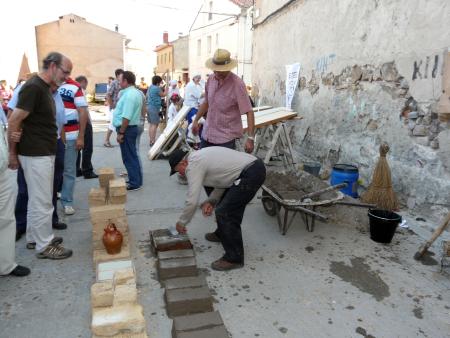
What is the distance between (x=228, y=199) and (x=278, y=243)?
3.71 feet

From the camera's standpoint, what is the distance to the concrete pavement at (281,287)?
267cm

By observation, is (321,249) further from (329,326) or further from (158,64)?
(158,64)

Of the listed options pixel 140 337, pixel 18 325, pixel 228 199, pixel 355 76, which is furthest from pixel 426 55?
pixel 18 325

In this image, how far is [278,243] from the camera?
4.08 m

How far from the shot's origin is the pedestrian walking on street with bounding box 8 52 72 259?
3.12 meters

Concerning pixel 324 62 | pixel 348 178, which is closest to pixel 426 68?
pixel 348 178

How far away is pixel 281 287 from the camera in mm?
3186

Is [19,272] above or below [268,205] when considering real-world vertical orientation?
below

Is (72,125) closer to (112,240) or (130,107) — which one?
(130,107)

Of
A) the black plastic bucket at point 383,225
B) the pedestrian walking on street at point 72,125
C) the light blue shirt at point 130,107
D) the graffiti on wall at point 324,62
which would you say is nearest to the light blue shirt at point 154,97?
the light blue shirt at point 130,107

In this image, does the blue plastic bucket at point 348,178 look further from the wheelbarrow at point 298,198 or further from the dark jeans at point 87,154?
the dark jeans at point 87,154

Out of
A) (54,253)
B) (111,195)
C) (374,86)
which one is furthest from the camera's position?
(374,86)

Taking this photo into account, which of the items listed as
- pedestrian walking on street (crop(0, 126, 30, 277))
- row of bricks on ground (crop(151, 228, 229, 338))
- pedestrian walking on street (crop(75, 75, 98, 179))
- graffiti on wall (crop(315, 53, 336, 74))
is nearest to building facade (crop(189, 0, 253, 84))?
graffiti on wall (crop(315, 53, 336, 74))

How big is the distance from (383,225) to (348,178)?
1.67 m
